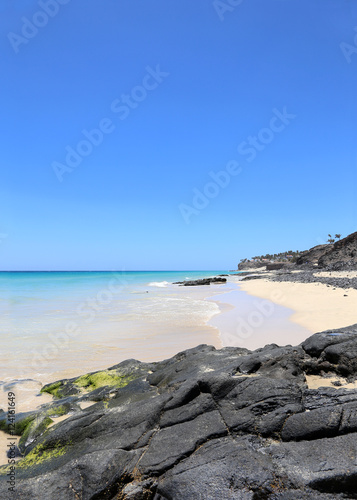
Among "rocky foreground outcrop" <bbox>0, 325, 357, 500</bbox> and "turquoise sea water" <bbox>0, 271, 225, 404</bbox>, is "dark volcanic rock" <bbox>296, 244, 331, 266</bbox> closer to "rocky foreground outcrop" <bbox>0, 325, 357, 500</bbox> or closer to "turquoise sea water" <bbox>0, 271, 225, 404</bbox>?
"turquoise sea water" <bbox>0, 271, 225, 404</bbox>

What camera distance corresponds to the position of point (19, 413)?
293 inches

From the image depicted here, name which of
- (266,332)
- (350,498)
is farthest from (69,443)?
(266,332)

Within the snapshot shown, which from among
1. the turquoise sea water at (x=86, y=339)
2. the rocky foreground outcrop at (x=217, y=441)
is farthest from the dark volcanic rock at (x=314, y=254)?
the rocky foreground outcrop at (x=217, y=441)

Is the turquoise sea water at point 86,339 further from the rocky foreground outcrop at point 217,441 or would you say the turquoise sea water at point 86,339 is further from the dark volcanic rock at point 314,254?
the dark volcanic rock at point 314,254

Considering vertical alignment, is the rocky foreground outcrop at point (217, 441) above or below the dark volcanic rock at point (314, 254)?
below

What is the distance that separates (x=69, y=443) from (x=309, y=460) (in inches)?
148

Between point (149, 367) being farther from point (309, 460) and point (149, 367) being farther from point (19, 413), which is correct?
point (309, 460)

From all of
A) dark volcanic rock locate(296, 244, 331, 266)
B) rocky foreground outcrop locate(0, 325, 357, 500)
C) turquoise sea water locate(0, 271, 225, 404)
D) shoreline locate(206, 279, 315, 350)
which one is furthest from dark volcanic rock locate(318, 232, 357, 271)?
rocky foreground outcrop locate(0, 325, 357, 500)

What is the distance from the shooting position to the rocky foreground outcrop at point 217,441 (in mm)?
3664

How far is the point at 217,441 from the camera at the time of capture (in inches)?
171

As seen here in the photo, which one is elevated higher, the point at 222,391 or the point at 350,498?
the point at 222,391

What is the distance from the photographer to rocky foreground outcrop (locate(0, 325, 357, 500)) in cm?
366

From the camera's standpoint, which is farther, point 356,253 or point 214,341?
point 356,253

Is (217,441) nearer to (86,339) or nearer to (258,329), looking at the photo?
(258,329)
